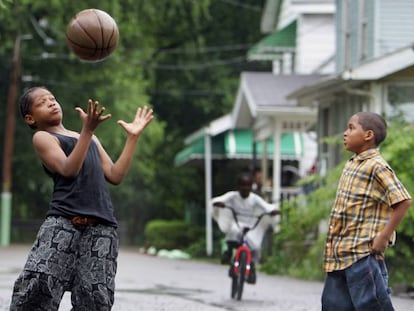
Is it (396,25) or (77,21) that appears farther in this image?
(396,25)

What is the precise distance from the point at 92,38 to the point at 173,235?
27.4 meters

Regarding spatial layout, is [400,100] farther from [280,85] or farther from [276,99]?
[280,85]

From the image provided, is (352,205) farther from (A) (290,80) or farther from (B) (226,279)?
(A) (290,80)

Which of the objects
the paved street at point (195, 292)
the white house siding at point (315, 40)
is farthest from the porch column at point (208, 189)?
the paved street at point (195, 292)

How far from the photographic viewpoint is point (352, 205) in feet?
26.3

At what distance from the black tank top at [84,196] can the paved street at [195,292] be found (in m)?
5.33

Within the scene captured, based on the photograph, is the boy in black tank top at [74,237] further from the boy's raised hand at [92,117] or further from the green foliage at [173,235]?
the green foliage at [173,235]

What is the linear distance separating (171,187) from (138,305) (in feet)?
115

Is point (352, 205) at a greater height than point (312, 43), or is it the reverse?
point (312, 43)

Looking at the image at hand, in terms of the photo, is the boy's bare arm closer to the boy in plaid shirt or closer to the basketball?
the boy in plaid shirt

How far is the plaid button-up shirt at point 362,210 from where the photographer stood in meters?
7.96

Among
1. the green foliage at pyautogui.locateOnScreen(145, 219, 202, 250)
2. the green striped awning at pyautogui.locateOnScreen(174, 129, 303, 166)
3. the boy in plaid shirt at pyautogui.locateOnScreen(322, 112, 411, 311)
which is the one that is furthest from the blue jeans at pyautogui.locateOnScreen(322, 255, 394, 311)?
the green foliage at pyautogui.locateOnScreen(145, 219, 202, 250)

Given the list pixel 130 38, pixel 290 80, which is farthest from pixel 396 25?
pixel 130 38

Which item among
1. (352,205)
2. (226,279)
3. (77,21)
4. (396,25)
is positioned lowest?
(226,279)
